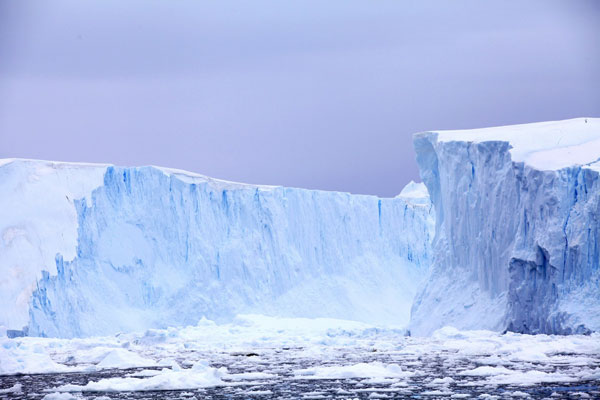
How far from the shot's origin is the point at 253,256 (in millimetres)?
27297

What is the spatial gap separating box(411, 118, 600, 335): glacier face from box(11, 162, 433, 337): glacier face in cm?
568

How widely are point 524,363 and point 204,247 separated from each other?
14412mm

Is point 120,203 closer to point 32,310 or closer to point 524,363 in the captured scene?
point 32,310

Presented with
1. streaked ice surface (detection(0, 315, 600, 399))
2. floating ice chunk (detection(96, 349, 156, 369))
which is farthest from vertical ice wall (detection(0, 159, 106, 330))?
floating ice chunk (detection(96, 349, 156, 369))

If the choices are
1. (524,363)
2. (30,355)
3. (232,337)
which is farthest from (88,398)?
(232,337)

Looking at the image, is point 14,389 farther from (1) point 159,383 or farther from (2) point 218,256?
(2) point 218,256

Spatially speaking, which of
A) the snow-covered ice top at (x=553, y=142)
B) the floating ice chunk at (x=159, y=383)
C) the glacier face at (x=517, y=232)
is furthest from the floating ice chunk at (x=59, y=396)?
the snow-covered ice top at (x=553, y=142)

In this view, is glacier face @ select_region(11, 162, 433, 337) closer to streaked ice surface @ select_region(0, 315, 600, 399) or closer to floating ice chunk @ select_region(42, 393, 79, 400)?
streaked ice surface @ select_region(0, 315, 600, 399)

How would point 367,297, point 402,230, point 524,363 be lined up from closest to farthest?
point 524,363, point 367,297, point 402,230

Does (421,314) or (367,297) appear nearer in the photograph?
(421,314)

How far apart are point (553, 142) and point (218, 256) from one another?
34.2 ft

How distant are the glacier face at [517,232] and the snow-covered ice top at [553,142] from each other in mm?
22

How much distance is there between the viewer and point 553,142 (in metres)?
20.2

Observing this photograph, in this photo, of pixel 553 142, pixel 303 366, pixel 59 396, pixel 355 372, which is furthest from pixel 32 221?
pixel 59 396
